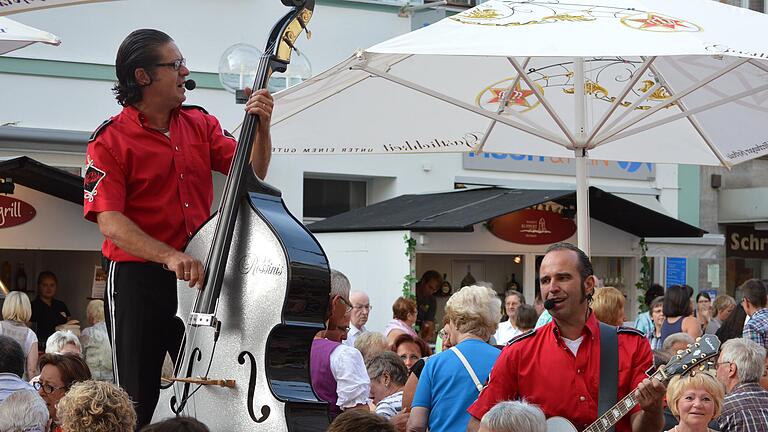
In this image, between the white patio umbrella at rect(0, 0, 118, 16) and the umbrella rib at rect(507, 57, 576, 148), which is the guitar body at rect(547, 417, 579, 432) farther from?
the umbrella rib at rect(507, 57, 576, 148)

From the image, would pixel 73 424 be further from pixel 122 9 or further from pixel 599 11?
pixel 122 9

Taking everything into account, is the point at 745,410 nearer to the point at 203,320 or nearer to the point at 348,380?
the point at 348,380

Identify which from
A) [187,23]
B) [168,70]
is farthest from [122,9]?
[168,70]

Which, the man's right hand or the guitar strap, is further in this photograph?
the guitar strap

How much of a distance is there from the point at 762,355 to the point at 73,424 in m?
4.51

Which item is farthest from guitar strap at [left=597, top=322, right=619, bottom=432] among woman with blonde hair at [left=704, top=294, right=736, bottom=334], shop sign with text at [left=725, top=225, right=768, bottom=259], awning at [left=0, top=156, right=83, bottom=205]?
shop sign with text at [left=725, top=225, right=768, bottom=259]

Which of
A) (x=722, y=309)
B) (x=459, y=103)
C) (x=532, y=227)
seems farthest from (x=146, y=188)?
(x=532, y=227)

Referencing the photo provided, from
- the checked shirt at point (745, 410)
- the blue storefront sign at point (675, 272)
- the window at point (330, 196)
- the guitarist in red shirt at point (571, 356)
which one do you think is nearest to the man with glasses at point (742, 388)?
the checked shirt at point (745, 410)

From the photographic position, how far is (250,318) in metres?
3.77

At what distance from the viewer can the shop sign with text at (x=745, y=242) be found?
20094 millimetres

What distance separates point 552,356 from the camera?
14.7ft

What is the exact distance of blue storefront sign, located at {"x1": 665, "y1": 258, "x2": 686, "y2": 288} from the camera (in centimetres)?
1906

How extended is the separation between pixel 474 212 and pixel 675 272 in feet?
22.0

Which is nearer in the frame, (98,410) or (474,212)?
(98,410)
